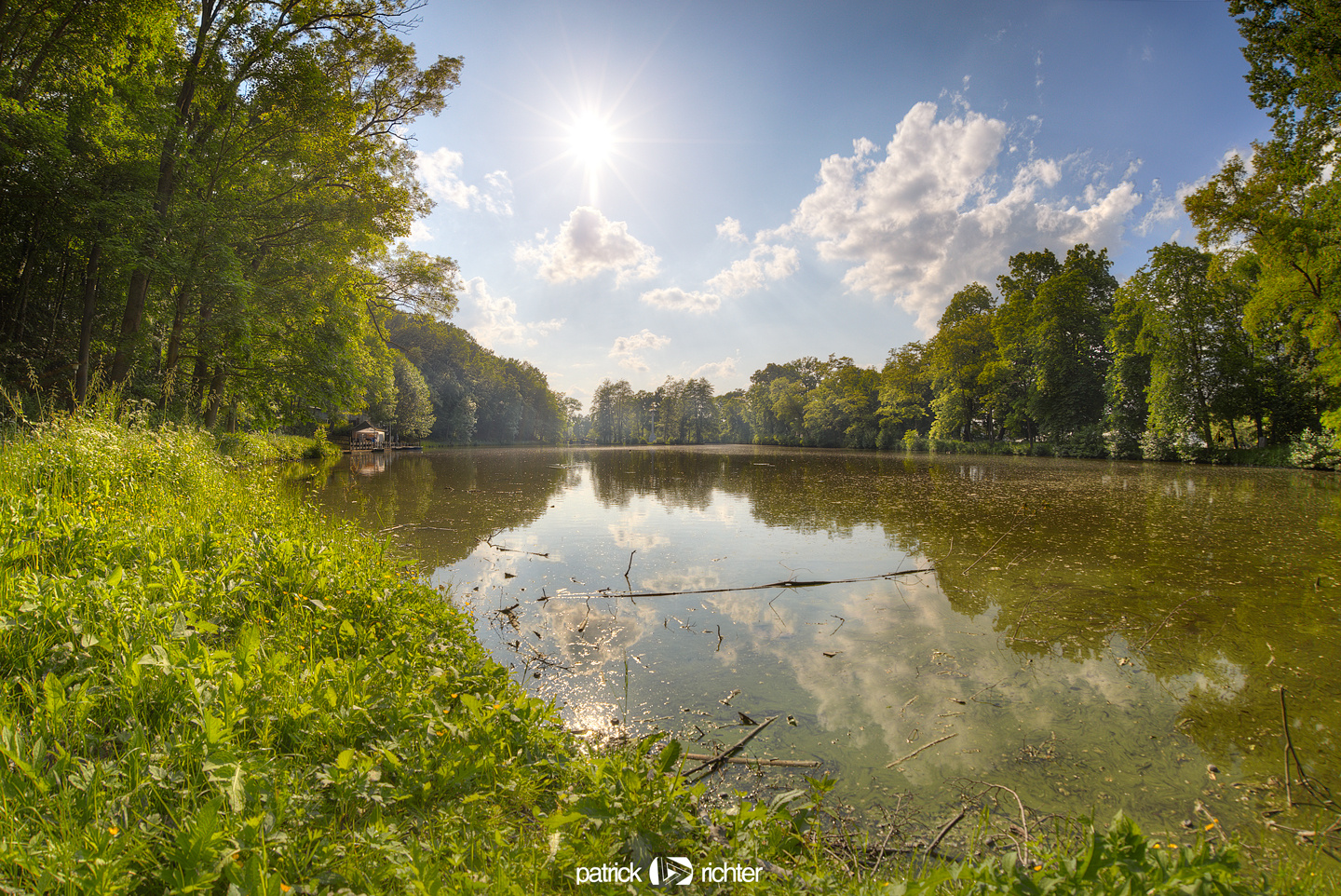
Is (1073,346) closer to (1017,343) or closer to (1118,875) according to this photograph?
(1017,343)

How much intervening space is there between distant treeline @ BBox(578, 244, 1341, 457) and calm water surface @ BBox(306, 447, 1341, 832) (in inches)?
659

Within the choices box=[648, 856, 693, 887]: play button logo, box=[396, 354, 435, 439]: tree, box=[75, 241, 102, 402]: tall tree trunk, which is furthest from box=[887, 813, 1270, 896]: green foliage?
box=[396, 354, 435, 439]: tree

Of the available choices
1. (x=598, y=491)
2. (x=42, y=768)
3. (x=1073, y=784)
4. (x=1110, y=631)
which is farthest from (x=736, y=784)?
(x=598, y=491)

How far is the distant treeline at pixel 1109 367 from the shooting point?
71.2 feet

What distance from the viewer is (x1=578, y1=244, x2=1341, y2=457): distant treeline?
854 inches

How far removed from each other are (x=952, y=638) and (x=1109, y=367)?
103 feet

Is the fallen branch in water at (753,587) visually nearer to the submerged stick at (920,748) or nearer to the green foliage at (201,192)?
the submerged stick at (920,748)

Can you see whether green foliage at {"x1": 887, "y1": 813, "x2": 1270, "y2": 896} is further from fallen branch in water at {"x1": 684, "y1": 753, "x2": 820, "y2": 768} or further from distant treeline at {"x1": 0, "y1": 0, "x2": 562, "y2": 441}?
distant treeline at {"x1": 0, "y1": 0, "x2": 562, "y2": 441}

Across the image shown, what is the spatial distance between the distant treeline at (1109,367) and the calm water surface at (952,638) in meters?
16.8

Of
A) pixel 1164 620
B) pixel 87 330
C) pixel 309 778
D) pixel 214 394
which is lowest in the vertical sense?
pixel 1164 620

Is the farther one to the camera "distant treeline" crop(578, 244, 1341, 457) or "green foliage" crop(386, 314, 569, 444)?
"green foliage" crop(386, 314, 569, 444)

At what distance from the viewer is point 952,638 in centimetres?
437

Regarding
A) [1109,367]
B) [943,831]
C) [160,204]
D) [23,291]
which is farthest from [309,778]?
[1109,367]

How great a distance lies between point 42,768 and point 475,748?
1.23m
